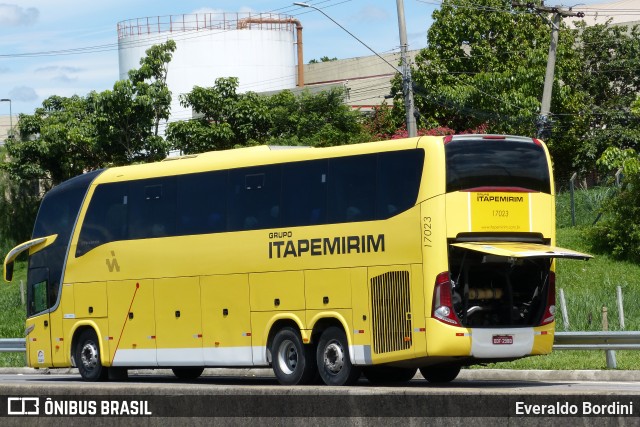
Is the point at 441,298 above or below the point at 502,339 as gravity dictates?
above

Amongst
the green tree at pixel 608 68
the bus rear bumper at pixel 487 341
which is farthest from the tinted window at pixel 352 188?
the green tree at pixel 608 68

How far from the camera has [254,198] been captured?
20.2 meters

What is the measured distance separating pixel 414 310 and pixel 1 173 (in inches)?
1748

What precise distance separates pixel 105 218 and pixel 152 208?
55.3 inches

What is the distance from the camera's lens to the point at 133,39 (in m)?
74.6

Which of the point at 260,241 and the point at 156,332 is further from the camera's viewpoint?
the point at 156,332

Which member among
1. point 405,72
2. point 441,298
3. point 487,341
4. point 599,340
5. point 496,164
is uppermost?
point 405,72

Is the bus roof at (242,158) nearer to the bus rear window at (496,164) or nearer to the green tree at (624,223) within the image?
the bus rear window at (496,164)

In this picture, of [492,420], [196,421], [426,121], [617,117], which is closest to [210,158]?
[196,421]

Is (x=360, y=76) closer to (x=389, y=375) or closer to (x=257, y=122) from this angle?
(x=257, y=122)

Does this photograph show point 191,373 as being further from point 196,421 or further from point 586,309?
point 196,421

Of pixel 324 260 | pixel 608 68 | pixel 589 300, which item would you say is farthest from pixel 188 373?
pixel 608 68

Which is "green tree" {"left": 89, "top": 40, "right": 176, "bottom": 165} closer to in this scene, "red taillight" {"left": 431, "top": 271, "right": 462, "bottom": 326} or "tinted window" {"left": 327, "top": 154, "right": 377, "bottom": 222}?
"tinted window" {"left": 327, "top": 154, "right": 377, "bottom": 222}

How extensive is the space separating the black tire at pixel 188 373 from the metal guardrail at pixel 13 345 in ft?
20.9
